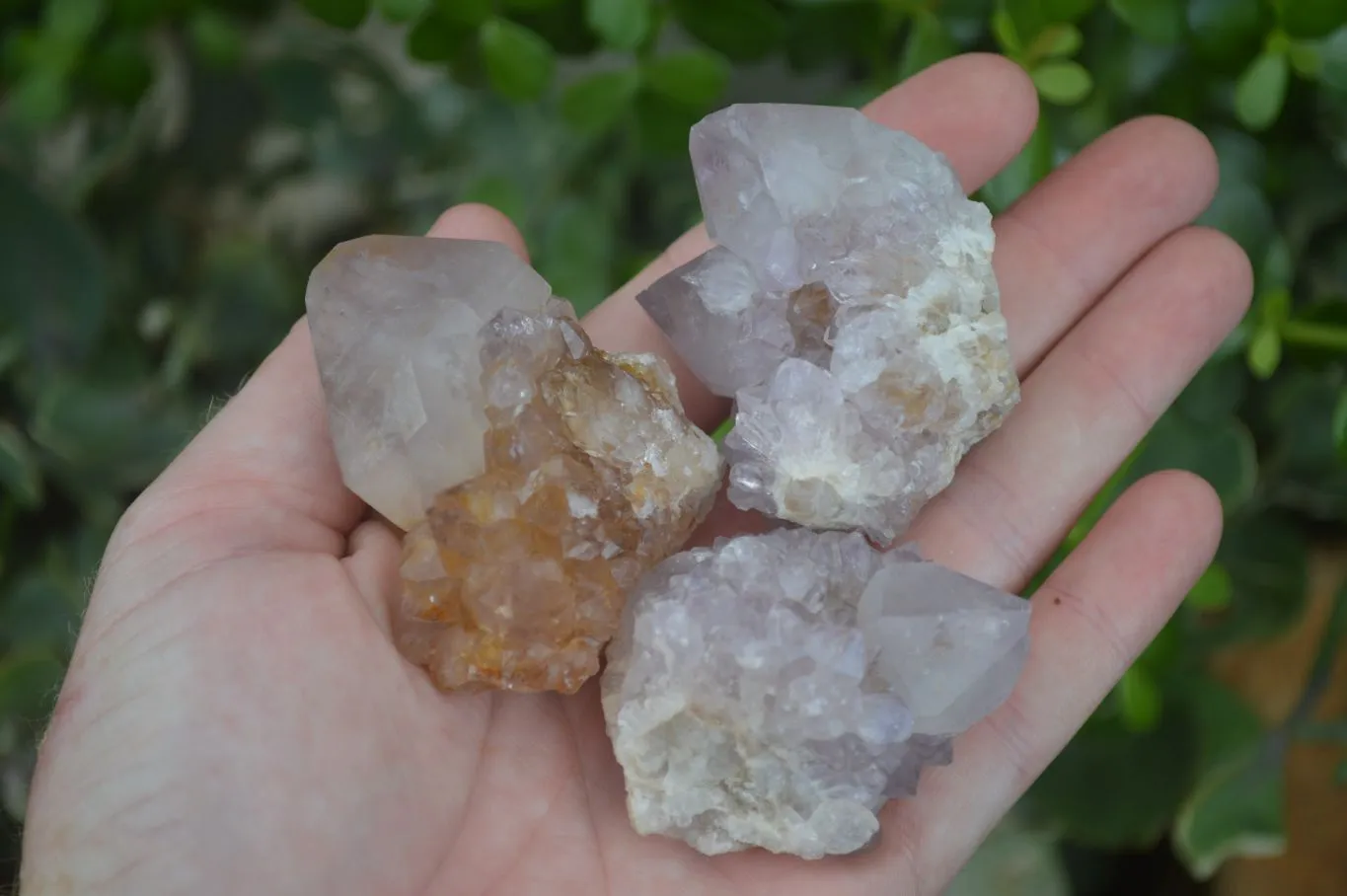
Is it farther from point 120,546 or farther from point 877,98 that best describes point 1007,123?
point 120,546

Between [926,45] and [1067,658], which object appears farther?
[926,45]

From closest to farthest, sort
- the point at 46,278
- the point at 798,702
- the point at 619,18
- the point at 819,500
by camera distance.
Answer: the point at 798,702 < the point at 819,500 < the point at 619,18 < the point at 46,278

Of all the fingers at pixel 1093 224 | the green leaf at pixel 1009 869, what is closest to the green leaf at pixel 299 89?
the fingers at pixel 1093 224

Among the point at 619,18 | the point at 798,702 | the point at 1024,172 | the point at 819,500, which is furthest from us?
the point at 1024,172

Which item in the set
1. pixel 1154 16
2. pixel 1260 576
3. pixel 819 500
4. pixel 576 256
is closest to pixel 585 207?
pixel 576 256

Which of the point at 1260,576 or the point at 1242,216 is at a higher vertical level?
the point at 1242,216

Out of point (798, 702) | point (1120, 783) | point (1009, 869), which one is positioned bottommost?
point (1009, 869)

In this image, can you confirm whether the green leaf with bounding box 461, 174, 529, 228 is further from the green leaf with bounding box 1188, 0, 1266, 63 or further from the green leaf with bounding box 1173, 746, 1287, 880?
the green leaf with bounding box 1173, 746, 1287, 880

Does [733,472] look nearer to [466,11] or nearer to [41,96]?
[466,11]
